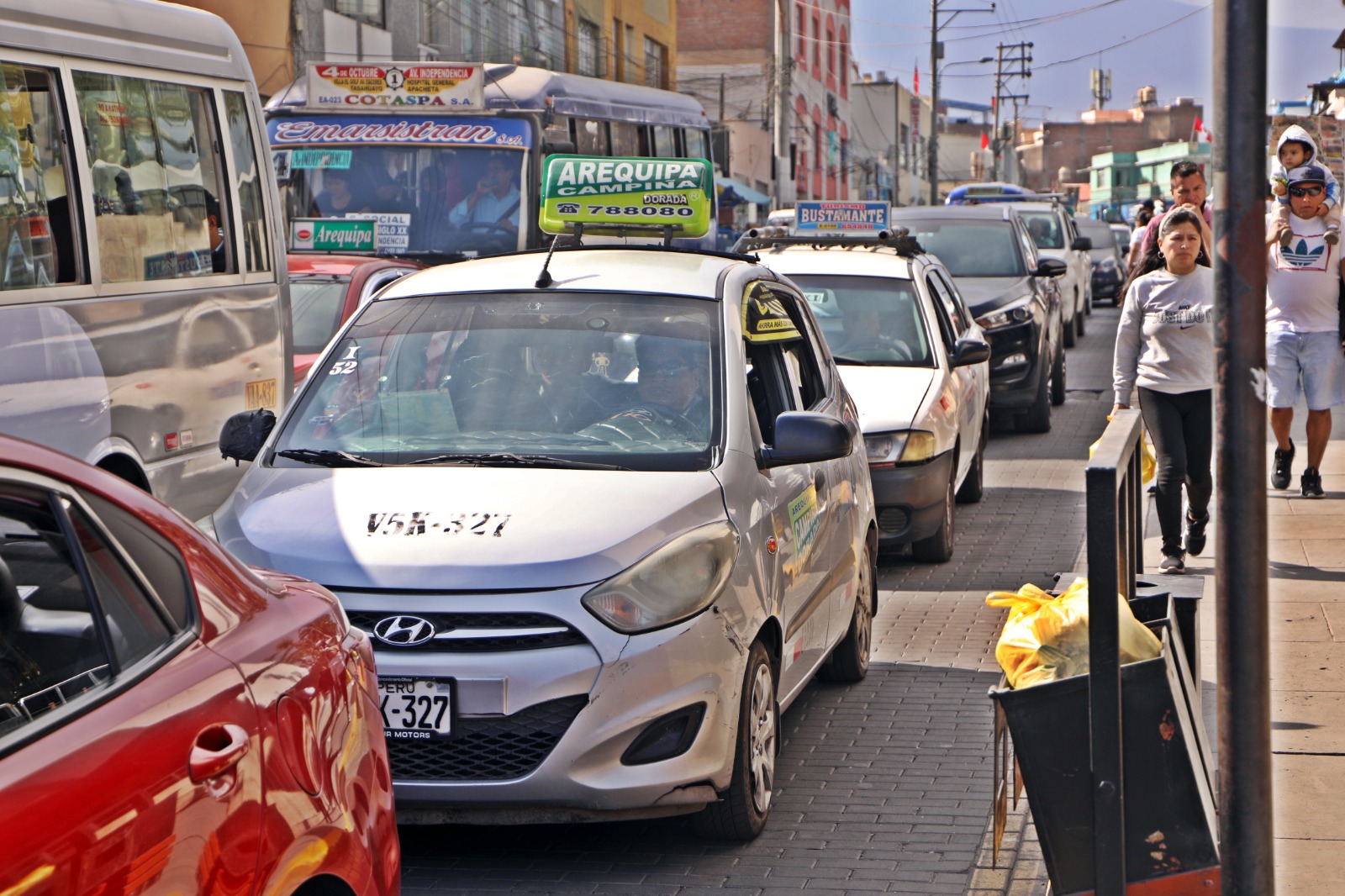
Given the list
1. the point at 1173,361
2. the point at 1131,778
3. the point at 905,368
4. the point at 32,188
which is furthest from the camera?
the point at 905,368

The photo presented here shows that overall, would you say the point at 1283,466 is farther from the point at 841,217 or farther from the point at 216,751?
the point at 216,751

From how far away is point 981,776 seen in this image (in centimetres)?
598

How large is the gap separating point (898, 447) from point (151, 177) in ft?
13.6

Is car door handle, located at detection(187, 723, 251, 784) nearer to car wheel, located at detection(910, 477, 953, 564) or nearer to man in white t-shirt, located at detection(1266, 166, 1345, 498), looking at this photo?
car wheel, located at detection(910, 477, 953, 564)

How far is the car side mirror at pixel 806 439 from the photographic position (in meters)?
5.60

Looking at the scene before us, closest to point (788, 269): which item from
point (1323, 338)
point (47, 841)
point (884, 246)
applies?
point (884, 246)

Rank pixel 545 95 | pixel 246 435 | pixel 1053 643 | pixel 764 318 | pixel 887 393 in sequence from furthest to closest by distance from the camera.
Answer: pixel 545 95 → pixel 887 393 → pixel 764 318 → pixel 246 435 → pixel 1053 643

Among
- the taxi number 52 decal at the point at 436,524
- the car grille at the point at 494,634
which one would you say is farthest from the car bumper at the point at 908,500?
the car grille at the point at 494,634

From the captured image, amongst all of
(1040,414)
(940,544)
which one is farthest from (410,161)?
(940,544)

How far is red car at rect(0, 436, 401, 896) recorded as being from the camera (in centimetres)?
244

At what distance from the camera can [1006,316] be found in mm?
15117

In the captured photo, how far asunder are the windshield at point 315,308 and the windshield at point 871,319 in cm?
317

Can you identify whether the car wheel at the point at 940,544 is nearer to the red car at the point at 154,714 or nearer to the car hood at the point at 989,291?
the car hood at the point at 989,291

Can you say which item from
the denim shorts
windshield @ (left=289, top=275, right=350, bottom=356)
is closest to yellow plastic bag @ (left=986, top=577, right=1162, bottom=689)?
the denim shorts
